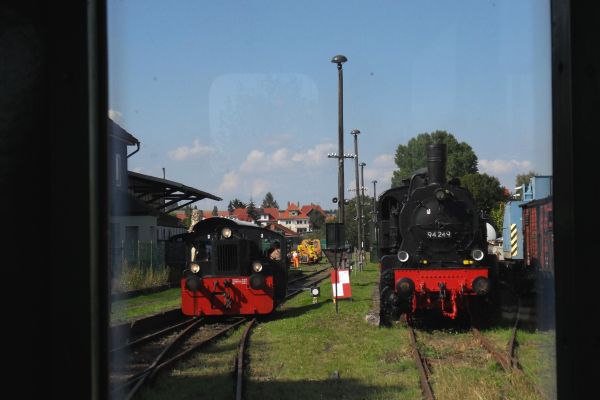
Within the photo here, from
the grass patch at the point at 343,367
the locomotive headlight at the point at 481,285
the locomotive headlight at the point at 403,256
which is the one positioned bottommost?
the grass patch at the point at 343,367

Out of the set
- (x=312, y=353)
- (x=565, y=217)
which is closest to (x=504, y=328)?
(x=312, y=353)

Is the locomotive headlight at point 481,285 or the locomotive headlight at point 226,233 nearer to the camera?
the locomotive headlight at point 481,285

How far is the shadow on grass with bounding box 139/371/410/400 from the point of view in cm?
577

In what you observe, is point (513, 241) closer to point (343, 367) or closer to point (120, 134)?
point (343, 367)

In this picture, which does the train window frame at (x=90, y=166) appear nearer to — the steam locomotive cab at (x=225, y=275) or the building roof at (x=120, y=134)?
the building roof at (x=120, y=134)

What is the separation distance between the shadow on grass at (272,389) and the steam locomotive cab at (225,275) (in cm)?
551

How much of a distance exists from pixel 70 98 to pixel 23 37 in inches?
8.2

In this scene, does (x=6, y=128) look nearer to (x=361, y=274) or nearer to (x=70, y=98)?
(x=70, y=98)

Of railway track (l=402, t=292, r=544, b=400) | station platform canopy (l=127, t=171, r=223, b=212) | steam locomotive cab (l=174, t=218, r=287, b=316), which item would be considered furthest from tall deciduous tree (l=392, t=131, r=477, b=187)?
station platform canopy (l=127, t=171, r=223, b=212)

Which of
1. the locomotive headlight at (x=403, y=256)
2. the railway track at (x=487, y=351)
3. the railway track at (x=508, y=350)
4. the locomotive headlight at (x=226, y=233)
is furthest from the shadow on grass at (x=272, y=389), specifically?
the locomotive headlight at (x=226, y=233)

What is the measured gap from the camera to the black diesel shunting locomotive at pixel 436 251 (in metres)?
9.77

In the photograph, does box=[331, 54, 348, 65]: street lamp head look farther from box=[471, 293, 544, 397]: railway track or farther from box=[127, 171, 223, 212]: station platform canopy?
box=[471, 293, 544, 397]: railway track

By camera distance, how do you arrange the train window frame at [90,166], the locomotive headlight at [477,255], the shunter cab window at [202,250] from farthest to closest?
the shunter cab window at [202,250] → the locomotive headlight at [477,255] → the train window frame at [90,166]

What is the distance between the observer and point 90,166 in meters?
1.65
